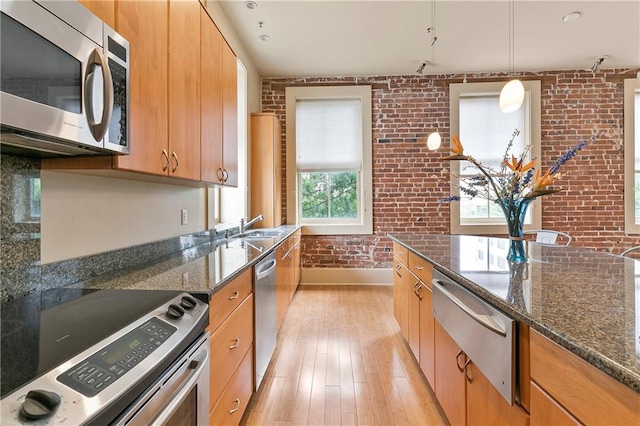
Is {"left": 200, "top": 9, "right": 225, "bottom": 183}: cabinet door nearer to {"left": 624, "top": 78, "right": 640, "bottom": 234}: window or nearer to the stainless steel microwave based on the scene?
the stainless steel microwave

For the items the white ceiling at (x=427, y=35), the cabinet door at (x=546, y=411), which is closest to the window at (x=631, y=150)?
the white ceiling at (x=427, y=35)

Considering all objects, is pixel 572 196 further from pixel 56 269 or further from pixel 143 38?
pixel 56 269

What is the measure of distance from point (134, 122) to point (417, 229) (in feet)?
13.1

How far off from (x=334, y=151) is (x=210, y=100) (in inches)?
110

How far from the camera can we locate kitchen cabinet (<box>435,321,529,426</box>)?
1.01 m

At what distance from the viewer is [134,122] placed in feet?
3.91

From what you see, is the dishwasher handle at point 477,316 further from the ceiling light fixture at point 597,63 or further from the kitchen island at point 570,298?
the ceiling light fixture at point 597,63

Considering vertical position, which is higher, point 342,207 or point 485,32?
point 485,32

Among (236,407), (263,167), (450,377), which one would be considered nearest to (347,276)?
(263,167)

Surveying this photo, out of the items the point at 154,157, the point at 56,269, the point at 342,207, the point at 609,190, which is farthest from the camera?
the point at 342,207

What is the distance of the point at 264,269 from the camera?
6.37ft

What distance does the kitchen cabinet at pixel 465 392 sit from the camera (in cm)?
101

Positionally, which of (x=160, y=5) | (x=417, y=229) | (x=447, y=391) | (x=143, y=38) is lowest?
(x=447, y=391)

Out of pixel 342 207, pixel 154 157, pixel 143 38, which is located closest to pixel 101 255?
pixel 154 157
